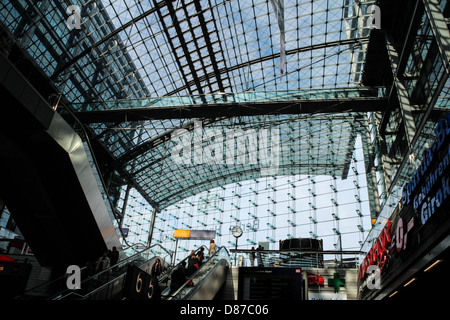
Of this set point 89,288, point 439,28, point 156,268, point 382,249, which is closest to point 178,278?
point 89,288

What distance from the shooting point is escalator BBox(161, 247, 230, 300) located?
969 cm

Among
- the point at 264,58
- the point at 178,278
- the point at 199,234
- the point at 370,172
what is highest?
the point at 264,58

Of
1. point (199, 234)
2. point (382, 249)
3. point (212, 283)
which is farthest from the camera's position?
point (199, 234)

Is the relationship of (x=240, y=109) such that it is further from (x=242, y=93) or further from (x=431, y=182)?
(x=431, y=182)

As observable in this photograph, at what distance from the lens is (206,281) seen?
1179cm

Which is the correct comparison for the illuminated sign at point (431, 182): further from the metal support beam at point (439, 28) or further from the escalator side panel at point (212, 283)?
the metal support beam at point (439, 28)

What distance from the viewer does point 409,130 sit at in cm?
1728

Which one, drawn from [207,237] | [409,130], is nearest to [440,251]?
[409,130]

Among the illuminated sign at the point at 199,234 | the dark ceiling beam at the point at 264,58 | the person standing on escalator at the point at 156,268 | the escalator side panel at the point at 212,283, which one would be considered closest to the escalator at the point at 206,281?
the escalator side panel at the point at 212,283

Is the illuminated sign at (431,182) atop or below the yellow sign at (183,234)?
below

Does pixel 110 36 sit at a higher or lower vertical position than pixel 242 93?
higher

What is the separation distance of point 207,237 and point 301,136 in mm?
20010

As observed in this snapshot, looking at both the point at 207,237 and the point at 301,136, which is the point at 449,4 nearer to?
the point at 207,237

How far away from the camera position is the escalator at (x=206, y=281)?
9.69 meters
